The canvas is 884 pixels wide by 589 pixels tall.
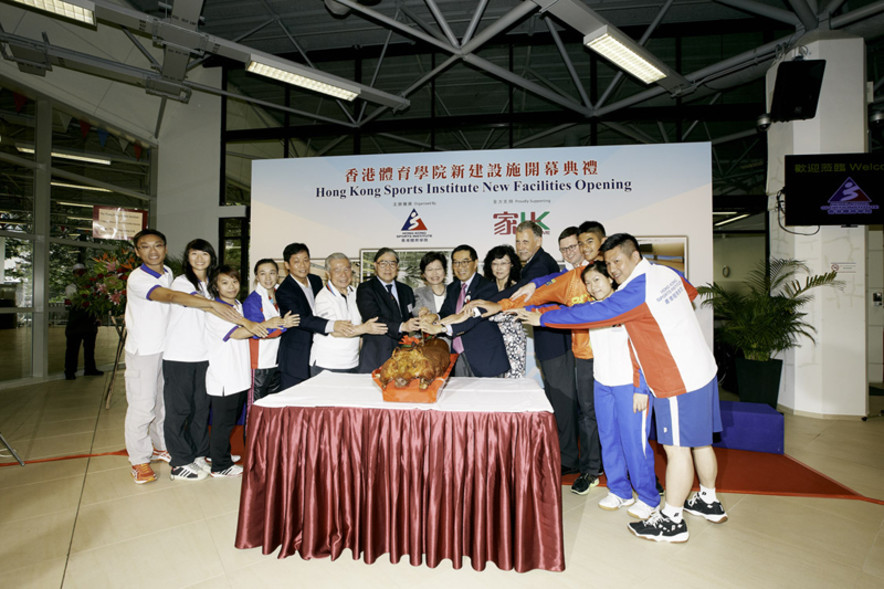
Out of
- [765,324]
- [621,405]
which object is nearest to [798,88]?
[765,324]

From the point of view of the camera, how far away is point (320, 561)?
227 centimetres

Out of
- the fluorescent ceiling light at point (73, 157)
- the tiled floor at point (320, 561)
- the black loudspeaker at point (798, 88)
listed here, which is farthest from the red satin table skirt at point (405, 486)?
the fluorescent ceiling light at point (73, 157)

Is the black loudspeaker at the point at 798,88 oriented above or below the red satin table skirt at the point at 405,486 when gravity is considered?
above

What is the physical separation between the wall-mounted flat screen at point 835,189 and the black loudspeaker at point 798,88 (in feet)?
1.79

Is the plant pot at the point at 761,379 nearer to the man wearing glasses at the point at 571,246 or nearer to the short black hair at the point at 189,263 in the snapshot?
the man wearing glasses at the point at 571,246

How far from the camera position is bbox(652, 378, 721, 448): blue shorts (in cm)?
245

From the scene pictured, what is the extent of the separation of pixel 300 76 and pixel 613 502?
617 cm

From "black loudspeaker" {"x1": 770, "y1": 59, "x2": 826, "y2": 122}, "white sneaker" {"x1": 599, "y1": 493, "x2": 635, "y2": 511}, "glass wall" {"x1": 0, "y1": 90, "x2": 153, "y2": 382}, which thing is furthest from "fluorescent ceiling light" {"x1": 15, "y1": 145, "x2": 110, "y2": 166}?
"black loudspeaker" {"x1": 770, "y1": 59, "x2": 826, "y2": 122}

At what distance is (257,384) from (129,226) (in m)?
7.01

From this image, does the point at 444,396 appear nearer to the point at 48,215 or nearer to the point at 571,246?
the point at 571,246

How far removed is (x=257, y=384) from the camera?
3598 mm

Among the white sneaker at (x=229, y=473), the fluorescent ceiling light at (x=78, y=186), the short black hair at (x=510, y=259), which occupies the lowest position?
the white sneaker at (x=229, y=473)

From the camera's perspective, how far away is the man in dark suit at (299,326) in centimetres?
339

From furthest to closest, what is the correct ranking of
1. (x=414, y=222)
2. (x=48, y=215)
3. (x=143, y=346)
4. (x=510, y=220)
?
(x=48, y=215) < (x=414, y=222) < (x=510, y=220) < (x=143, y=346)
